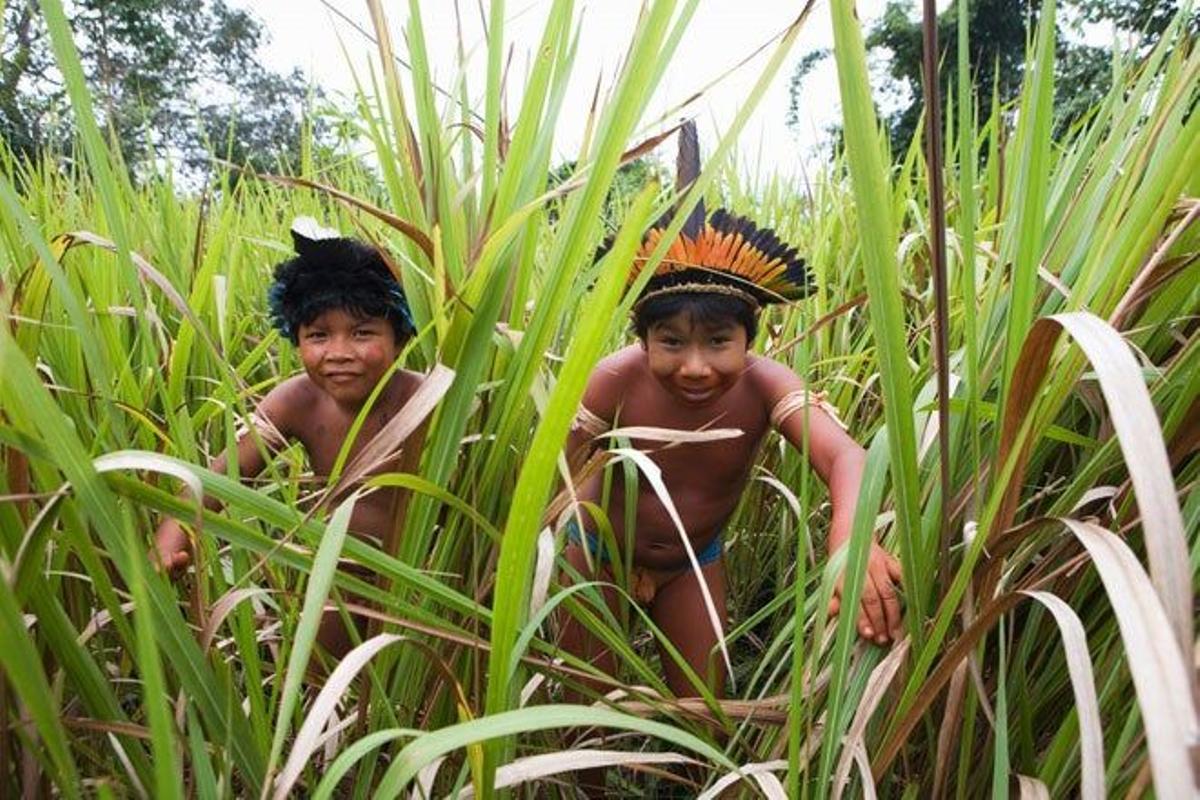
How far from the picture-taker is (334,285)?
82 centimetres

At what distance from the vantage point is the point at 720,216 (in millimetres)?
845

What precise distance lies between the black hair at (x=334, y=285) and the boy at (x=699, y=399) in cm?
23

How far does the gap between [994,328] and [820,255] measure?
597 millimetres

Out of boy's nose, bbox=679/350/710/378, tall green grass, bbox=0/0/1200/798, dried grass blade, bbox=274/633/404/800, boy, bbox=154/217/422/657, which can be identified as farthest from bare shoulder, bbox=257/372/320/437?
dried grass blade, bbox=274/633/404/800

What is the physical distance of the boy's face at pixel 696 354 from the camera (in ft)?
2.49

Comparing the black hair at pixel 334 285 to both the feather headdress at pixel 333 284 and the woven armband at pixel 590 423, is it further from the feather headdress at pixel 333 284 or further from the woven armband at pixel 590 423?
the woven armband at pixel 590 423

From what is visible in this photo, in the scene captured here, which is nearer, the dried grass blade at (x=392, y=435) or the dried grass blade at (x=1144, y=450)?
the dried grass blade at (x=1144, y=450)

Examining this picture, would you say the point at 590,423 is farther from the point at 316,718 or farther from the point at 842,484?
the point at 316,718

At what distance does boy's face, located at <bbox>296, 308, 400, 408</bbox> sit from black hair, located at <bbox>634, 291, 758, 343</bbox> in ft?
0.89

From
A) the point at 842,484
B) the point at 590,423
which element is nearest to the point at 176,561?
the point at 590,423

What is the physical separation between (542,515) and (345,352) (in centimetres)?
47

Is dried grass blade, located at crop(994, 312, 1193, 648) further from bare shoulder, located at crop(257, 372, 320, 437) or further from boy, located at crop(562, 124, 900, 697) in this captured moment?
bare shoulder, located at crop(257, 372, 320, 437)

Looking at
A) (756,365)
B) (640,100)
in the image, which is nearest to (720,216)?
(756,365)

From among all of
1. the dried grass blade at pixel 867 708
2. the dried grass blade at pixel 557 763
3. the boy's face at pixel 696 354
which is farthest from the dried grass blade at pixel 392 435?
the boy's face at pixel 696 354
